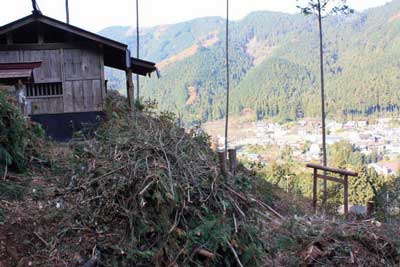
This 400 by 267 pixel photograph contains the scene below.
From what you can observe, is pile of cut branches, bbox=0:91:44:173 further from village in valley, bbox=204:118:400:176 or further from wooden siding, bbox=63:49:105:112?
village in valley, bbox=204:118:400:176

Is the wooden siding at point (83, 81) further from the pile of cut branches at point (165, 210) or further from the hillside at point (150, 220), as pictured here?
the pile of cut branches at point (165, 210)

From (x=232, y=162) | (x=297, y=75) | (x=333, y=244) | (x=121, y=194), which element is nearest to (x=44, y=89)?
(x=232, y=162)

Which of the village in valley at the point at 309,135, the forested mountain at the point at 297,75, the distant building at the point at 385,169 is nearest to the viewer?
the distant building at the point at 385,169

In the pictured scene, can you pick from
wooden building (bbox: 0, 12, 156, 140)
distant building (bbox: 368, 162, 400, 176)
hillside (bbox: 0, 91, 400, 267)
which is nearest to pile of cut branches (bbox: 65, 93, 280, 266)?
hillside (bbox: 0, 91, 400, 267)

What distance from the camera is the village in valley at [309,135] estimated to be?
58750mm

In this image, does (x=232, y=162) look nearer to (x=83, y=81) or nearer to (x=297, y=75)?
(x=83, y=81)

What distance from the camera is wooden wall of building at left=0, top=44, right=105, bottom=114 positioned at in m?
10.7

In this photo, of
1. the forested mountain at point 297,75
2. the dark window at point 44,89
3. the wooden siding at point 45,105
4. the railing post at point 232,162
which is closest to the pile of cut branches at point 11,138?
the railing post at point 232,162

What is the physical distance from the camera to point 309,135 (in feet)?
236

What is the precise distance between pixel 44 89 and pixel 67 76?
72 centimetres

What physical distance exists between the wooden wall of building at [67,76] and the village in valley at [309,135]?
45.3 metres

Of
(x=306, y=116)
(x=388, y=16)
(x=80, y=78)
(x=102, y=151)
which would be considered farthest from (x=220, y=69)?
(x=102, y=151)

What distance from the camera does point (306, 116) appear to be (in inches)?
3086

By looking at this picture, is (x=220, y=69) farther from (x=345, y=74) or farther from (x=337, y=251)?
(x=337, y=251)
